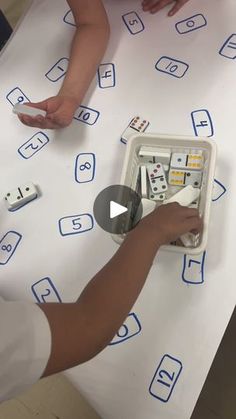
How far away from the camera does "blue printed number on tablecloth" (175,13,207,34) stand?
25.1 inches

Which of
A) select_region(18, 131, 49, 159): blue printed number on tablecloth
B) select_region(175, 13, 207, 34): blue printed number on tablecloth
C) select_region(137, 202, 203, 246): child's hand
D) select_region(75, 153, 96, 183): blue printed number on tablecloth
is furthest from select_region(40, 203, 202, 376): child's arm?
select_region(175, 13, 207, 34): blue printed number on tablecloth

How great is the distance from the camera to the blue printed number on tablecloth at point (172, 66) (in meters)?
0.60

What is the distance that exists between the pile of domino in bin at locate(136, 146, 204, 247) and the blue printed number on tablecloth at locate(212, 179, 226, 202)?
22 millimetres

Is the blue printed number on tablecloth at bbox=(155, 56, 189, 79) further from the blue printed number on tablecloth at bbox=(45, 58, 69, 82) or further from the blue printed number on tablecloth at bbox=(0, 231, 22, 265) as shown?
the blue printed number on tablecloth at bbox=(0, 231, 22, 265)

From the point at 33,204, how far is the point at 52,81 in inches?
9.1

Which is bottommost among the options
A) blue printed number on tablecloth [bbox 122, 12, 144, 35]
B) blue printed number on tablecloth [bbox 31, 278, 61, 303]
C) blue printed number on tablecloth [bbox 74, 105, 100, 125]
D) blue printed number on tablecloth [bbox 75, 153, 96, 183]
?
blue printed number on tablecloth [bbox 31, 278, 61, 303]

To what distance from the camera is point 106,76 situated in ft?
2.11

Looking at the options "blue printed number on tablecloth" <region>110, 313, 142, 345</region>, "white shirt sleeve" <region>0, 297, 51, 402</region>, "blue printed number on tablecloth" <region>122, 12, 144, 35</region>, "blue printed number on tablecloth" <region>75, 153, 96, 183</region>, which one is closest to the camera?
"white shirt sleeve" <region>0, 297, 51, 402</region>

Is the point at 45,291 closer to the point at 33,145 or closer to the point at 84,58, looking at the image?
the point at 33,145

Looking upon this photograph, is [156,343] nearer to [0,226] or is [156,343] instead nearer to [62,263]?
[62,263]

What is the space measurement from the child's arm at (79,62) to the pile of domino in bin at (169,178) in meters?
0.16

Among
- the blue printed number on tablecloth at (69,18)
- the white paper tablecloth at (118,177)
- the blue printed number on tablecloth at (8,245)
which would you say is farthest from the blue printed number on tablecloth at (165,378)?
the blue printed number on tablecloth at (69,18)

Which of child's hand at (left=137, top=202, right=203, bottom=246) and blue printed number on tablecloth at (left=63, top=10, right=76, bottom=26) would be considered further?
blue printed number on tablecloth at (left=63, top=10, right=76, bottom=26)
